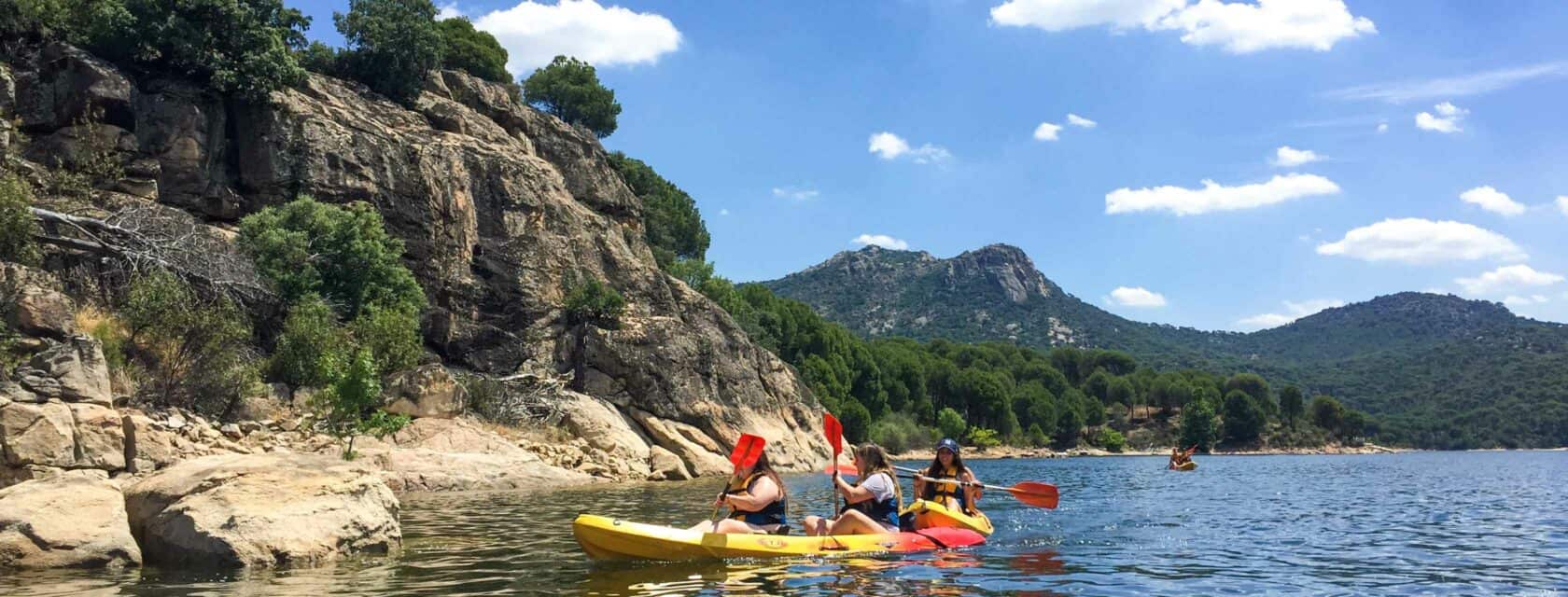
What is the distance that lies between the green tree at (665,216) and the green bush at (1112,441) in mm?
54655

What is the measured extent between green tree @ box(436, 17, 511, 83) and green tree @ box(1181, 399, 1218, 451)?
8366 centimetres

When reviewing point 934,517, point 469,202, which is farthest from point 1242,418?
point 934,517

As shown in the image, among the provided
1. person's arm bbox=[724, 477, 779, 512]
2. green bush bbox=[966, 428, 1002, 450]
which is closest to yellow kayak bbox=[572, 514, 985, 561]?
person's arm bbox=[724, 477, 779, 512]

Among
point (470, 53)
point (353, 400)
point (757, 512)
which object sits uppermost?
point (470, 53)

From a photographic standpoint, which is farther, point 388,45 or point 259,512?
point 388,45

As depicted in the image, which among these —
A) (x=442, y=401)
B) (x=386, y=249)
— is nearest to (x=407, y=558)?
(x=442, y=401)

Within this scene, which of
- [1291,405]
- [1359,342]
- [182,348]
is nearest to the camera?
[182,348]

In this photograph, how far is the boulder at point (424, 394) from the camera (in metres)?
32.4

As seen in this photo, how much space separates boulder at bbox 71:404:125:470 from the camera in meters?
17.2

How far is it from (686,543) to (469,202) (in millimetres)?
36107

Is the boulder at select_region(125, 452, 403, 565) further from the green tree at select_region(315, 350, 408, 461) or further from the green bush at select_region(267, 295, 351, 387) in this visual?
the green bush at select_region(267, 295, 351, 387)

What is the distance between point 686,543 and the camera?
1213 centimetres

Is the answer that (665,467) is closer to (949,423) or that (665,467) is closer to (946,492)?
(946,492)

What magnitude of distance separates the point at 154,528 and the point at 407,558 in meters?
2.81
